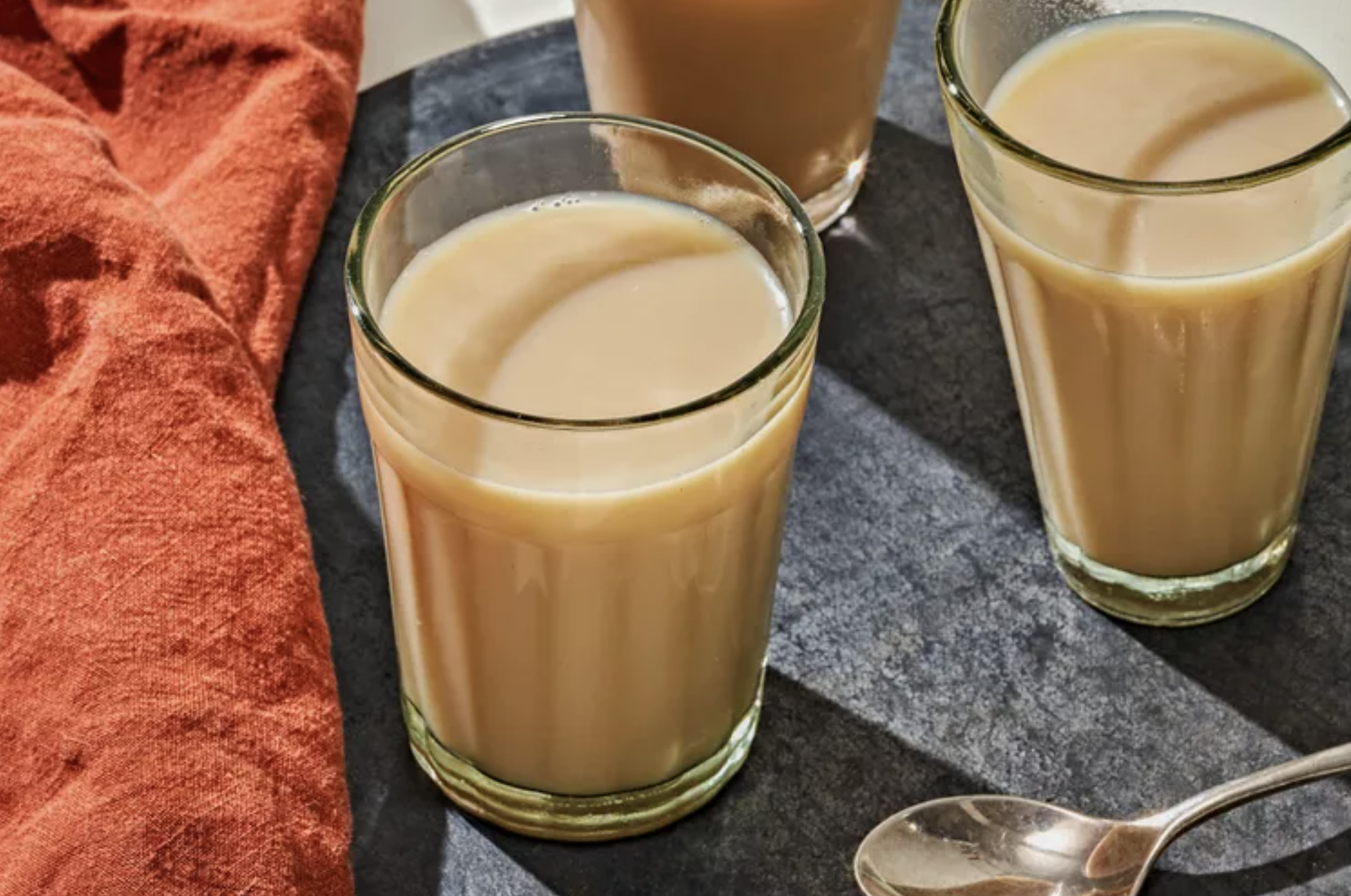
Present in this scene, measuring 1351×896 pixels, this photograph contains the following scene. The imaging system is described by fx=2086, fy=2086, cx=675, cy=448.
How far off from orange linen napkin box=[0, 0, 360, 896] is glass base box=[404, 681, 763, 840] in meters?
0.05

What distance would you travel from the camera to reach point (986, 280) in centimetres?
113

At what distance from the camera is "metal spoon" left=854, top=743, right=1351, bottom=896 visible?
853 mm

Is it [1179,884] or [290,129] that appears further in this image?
[290,129]

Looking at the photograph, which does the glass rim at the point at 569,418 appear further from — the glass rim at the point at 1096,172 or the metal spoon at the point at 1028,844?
the metal spoon at the point at 1028,844

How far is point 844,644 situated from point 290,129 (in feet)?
1.40

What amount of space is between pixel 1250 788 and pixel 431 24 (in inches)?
32.9

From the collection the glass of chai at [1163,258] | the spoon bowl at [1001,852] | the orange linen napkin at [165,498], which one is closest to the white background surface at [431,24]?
the orange linen napkin at [165,498]

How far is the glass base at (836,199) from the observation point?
1.15 metres

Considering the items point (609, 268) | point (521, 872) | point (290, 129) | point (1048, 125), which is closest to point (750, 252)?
point (609, 268)

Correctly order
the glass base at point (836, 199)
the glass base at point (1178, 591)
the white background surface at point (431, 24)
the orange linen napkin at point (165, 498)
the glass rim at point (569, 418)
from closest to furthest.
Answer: the glass rim at point (569, 418)
the orange linen napkin at point (165, 498)
the glass base at point (1178, 591)
the glass base at point (836, 199)
the white background surface at point (431, 24)

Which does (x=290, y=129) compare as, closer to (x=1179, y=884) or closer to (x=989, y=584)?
(x=989, y=584)

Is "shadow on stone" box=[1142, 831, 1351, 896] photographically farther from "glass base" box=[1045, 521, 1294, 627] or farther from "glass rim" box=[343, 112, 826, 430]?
"glass rim" box=[343, 112, 826, 430]

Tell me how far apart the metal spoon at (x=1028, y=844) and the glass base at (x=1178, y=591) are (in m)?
0.11

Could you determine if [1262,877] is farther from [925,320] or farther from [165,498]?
[165,498]
